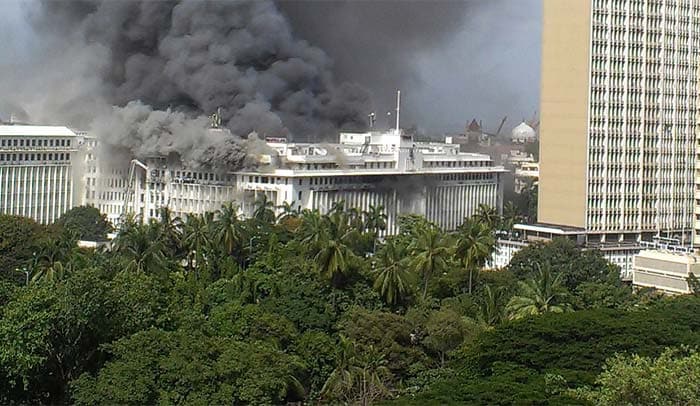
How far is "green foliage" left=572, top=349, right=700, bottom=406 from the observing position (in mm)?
24141

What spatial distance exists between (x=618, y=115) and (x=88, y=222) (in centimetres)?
2832

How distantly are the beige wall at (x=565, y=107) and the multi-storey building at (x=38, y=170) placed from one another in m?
28.1

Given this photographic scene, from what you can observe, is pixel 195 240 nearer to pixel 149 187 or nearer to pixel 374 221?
pixel 374 221

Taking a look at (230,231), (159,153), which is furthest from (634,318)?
(159,153)

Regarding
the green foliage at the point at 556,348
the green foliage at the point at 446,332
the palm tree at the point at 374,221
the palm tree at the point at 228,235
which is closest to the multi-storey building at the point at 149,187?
the palm tree at the point at 374,221

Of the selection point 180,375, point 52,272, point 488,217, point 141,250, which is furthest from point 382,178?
point 180,375

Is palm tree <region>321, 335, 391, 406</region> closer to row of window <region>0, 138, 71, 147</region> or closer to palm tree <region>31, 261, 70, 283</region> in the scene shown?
palm tree <region>31, 261, 70, 283</region>

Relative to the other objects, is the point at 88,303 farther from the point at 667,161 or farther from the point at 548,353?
the point at 667,161

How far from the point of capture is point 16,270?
4919 centimetres

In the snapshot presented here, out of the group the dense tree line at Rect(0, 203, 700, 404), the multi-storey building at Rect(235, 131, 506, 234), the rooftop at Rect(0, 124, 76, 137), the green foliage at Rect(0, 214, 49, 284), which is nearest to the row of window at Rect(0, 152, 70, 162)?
the rooftop at Rect(0, 124, 76, 137)

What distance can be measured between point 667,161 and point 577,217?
24.0 feet

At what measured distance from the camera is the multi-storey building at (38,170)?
7562 centimetres

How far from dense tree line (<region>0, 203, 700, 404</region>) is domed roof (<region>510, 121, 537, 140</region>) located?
304 feet

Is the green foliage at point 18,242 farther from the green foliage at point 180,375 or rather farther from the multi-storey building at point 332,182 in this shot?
the green foliage at point 180,375
